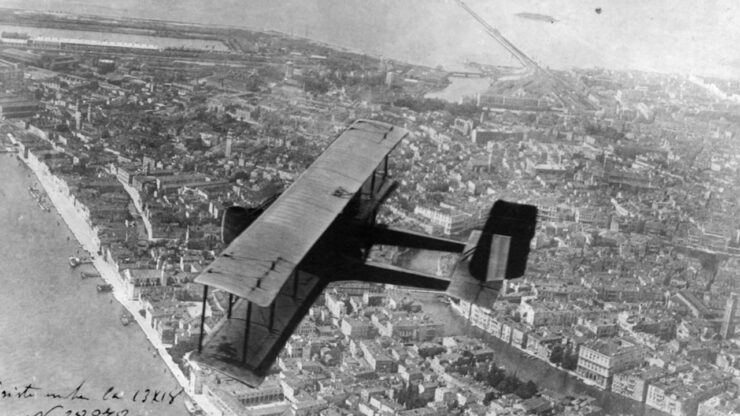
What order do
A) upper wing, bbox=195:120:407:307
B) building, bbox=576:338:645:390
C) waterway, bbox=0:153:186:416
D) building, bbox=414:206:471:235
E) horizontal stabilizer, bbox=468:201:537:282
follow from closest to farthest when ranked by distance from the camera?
upper wing, bbox=195:120:407:307 → horizontal stabilizer, bbox=468:201:537:282 → waterway, bbox=0:153:186:416 → building, bbox=576:338:645:390 → building, bbox=414:206:471:235

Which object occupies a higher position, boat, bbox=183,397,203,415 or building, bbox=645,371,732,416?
building, bbox=645,371,732,416

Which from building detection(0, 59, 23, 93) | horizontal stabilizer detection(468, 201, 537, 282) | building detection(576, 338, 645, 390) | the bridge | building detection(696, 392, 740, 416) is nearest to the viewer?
horizontal stabilizer detection(468, 201, 537, 282)

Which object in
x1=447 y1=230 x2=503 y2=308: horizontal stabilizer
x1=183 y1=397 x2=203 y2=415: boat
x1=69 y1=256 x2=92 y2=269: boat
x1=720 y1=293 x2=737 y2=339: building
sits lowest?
x1=183 y1=397 x2=203 y2=415: boat

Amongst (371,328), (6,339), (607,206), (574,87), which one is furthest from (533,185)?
(6,339)

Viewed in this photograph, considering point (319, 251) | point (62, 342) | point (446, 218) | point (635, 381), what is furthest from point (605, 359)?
point (62, 342)

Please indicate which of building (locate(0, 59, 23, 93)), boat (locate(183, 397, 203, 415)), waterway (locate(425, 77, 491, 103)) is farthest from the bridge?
boat (locate(183, 397, 203, 415))

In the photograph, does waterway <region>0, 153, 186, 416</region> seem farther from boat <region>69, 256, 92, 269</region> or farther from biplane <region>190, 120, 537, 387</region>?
biplane <region>190, 120, 537, 387</region>

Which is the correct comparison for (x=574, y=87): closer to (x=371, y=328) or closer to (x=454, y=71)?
(x=454, y=71)

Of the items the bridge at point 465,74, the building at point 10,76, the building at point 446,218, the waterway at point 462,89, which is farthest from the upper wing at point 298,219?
the building at point 10,76
